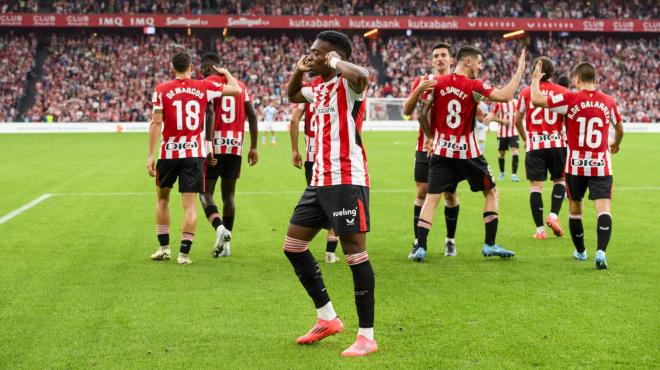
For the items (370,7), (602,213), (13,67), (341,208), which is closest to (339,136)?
(341,208)

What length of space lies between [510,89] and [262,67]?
50.0 m

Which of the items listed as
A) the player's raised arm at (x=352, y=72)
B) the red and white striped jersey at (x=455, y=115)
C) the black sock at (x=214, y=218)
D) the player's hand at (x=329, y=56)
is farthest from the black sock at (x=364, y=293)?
the black sock at (x=214, y=218)

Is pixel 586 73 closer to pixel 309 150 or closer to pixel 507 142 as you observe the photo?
pixel 309 150

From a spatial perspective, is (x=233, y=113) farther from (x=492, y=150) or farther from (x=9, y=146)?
(x=9, y=146)

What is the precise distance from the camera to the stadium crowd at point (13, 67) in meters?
50.1

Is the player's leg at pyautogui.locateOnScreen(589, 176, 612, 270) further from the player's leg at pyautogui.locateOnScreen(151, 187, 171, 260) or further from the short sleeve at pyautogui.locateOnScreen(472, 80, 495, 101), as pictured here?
the player's leg at pyautogui.locateOnScreen(151, 187, 171, 260)

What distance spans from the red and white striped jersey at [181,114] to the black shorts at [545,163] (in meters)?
4.72

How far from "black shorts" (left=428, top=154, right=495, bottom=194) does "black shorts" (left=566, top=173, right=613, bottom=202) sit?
2.79 ft

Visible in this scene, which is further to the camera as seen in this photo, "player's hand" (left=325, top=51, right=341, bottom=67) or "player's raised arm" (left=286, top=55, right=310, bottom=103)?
"player's raised arm" (left=286, top=55, right=310, bottom=103)

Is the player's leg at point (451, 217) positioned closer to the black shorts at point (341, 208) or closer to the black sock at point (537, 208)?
the black sock at point (537, 208)

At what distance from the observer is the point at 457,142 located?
868 cm

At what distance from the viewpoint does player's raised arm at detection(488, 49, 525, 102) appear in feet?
24.5

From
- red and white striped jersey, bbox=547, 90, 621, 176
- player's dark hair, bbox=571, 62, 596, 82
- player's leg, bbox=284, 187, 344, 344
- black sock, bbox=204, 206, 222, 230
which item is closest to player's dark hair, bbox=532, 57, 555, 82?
player's dark hair, bbox=571, 62, 596, 82

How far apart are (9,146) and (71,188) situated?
1674cm
